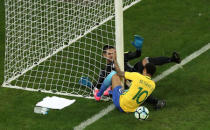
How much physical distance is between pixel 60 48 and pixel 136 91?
8.00ft

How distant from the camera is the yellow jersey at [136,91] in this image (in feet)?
24.5

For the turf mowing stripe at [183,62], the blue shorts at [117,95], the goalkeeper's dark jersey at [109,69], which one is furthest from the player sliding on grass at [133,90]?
the turf mowing stripe at [183,62]

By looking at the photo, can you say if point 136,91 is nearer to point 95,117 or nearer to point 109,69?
point 95,117

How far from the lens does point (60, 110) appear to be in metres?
7.93

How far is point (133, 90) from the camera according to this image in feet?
24.5

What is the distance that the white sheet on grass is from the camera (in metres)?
8.04

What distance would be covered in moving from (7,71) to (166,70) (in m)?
3.18

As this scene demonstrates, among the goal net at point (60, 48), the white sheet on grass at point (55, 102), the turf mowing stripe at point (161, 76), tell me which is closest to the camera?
the turf mowing stripe at point (161, 76)

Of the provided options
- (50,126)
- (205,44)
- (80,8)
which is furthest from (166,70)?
(50,126)

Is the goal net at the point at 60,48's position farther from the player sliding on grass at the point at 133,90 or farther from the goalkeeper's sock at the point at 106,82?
the player sliding on grass at the point at 133,90

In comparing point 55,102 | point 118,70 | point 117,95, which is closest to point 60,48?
A: point 55,102

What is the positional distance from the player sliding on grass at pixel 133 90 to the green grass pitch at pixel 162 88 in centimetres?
18

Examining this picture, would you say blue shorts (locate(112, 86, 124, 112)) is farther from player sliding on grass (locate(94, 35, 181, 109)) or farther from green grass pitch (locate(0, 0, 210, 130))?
player sliding on grass (locate(94, 35, 181, 109))

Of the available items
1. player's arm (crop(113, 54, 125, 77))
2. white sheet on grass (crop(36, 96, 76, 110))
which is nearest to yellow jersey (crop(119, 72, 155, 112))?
player's arm (crop(113, 54, 125, 77))
